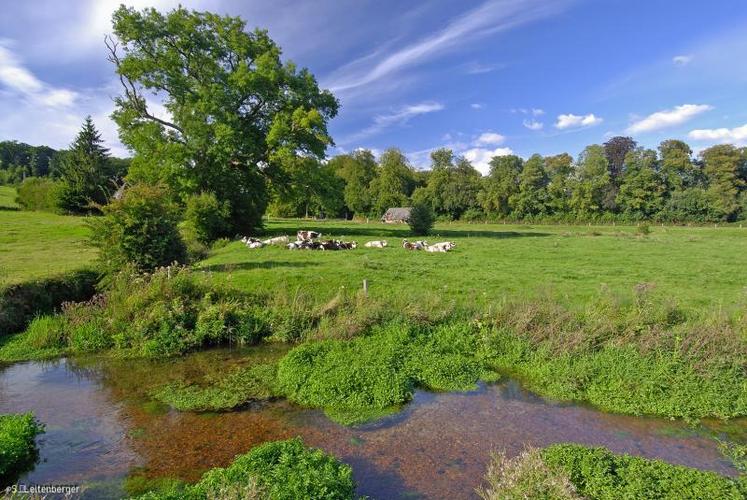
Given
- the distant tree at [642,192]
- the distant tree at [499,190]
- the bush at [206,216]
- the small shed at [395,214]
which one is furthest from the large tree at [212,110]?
the distant tree at [642,192]

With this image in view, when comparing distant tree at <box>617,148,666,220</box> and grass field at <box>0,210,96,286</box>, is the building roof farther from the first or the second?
grass field at <box>0,210,96,286</box>

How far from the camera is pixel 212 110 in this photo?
31.4 meters

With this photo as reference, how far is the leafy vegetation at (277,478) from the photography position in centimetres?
505

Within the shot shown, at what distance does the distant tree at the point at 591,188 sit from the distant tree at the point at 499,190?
10961 mm

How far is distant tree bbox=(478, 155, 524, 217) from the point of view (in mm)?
82438

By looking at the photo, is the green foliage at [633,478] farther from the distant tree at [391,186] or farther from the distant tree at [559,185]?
the distant tree at [391,186]

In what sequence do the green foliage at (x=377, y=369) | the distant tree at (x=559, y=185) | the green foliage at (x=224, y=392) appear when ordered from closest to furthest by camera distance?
1. the green foliage at (x=224, y=392)
2. the green foliage at (x=377, y=369)
3. the distant tree at (x=559, y=185)

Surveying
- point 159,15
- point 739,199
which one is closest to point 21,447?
point 159,15

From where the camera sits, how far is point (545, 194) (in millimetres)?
79500

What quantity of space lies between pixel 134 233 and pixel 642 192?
79.1 meters

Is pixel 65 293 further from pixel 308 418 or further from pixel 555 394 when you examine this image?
pixel 555 394

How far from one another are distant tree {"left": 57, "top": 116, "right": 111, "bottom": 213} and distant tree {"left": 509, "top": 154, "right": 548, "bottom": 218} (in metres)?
65.3

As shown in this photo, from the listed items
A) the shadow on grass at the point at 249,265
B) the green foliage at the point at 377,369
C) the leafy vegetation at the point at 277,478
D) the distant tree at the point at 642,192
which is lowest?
the green foliage at the point at 377,369

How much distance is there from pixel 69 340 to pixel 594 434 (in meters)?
12.9
